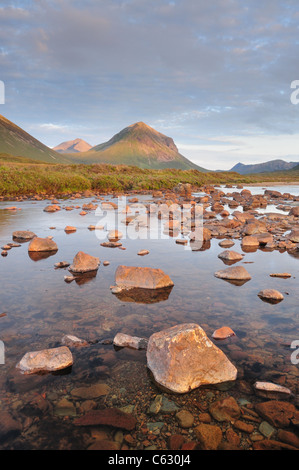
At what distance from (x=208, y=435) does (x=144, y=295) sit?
4.28 metres

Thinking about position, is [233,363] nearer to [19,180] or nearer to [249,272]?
[249,272]

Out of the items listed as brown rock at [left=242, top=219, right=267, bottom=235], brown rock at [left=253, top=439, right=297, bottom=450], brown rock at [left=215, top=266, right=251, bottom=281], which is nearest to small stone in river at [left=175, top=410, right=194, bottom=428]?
brown rock at [left=253, top=439, right=297, bottom=450]

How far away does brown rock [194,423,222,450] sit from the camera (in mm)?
3378

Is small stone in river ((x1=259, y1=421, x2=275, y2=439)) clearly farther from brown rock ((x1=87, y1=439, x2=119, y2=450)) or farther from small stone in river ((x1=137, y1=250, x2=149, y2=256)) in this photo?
small stone in river ((x1=137, y1=250, x2=149, y2=256))

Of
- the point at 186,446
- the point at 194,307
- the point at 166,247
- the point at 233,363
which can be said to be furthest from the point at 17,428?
the point at 166,247

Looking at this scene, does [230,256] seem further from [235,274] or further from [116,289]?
[116,289]

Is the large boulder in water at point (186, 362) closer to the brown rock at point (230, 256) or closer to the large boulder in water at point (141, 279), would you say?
the large boulder in water at point (141, 279)

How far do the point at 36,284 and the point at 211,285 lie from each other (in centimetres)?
498

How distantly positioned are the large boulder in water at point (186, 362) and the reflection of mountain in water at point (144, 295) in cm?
262

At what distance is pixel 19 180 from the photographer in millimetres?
38969

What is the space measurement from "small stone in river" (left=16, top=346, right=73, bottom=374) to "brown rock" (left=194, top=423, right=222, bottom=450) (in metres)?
2.26

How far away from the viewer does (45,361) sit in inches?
183

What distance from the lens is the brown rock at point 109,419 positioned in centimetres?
363

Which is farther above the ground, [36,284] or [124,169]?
[124,169]
